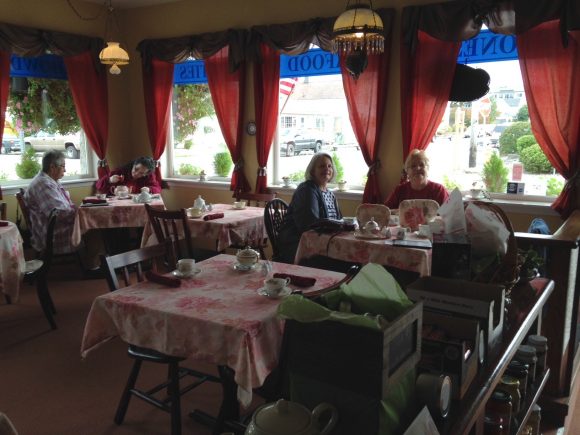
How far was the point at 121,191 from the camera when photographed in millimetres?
5133

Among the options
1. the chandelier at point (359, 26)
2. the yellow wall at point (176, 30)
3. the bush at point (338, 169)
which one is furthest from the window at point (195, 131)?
the chandelier at point (359, 26)

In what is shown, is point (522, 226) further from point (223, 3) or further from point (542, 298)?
point (223, 3)

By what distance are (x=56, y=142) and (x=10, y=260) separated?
267 centimetres

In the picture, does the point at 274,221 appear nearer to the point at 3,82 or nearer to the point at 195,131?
the point at 195,131

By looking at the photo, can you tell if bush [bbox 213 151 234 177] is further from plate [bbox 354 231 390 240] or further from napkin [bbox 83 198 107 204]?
plate [bbox 354 231 390 240]

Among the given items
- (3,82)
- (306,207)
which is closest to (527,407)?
(306,207)

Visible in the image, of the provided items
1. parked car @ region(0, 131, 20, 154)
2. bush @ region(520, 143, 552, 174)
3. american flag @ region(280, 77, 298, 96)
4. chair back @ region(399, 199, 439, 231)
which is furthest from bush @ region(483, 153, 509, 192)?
parked car @ region(0, 131, 20, 154)

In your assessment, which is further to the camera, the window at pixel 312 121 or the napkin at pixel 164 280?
the window at pixel 312 121

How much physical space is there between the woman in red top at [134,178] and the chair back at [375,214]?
2576 millimetres

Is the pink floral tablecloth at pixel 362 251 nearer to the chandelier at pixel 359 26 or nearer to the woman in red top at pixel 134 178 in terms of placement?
the chandelier at pixel 359 26

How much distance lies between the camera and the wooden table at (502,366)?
3.42 feet

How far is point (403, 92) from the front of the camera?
174 inches

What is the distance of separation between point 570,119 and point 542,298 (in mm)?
2651

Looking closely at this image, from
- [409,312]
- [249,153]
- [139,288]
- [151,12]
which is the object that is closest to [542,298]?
[409,312]
